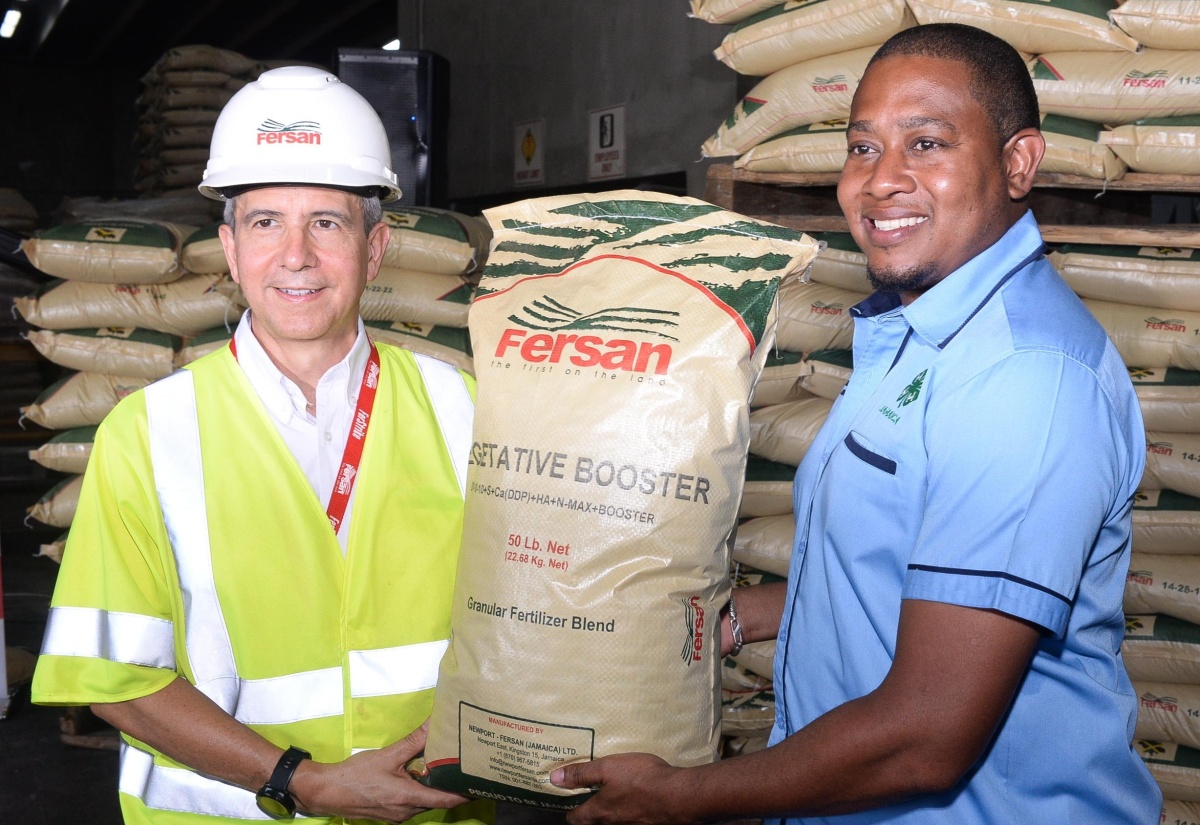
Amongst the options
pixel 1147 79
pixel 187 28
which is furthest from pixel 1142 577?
pixel 187 28

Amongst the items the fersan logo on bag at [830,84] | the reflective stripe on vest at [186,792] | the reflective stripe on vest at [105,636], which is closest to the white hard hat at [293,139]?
the reflective stripe on vest at [105,636]

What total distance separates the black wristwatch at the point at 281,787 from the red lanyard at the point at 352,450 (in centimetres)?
32

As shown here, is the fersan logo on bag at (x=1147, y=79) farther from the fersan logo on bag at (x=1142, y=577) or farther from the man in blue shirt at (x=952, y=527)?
the man in blue shirt at (x=952, y=527)

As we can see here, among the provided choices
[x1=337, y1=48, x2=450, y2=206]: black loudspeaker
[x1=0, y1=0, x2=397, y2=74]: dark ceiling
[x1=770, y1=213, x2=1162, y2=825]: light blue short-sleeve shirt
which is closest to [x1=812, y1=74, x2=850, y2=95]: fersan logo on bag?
[x1=770, y1=213, x2=1162, y2=825]: light blue short-sleeve shirt

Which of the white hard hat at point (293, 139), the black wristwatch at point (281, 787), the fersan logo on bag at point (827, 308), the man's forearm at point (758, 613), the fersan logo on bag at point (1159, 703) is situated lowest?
the fersan logo on bag at point (1159, 703)

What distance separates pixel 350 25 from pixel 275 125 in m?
13.1

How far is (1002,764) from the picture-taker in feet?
4.06

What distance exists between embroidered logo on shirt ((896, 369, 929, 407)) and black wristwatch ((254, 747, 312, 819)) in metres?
0.94

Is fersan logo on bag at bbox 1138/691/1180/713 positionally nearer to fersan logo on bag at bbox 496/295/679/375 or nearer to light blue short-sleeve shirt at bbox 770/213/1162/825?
light blue short-sleeve shirt at bbox 770/213/1162/825

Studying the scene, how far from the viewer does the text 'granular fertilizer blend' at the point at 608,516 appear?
4.55ft

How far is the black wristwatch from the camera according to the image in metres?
1.45

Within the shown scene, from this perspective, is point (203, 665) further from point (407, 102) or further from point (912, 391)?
point (407, 102)

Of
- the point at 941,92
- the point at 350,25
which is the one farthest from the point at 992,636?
the point at 350,25

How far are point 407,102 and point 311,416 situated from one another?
5.06 meters
